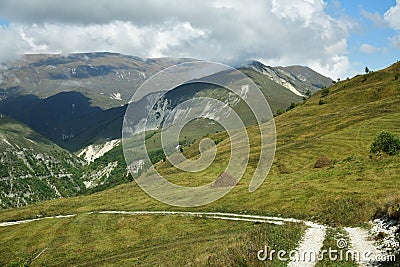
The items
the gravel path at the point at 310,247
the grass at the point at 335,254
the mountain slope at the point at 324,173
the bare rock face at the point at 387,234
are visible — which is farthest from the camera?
the mountain slope at the point at 324,173

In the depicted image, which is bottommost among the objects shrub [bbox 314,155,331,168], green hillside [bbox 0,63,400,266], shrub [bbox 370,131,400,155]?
green hillside [bbox 0,63,400,266]

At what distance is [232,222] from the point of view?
5372cm

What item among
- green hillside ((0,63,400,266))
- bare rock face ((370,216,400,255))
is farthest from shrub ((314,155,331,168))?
bare rock face ((370,216,400,255))

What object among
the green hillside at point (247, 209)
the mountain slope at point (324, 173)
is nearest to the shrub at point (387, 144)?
the green hillside at point (247, 209)

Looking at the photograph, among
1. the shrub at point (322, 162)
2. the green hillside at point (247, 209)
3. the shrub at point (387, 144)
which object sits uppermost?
the shrub at point (387, 144)

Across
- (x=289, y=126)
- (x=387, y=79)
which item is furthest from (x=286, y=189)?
(x=387, y=79)

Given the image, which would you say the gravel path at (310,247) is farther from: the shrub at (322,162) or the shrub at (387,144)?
the shrub at (322,162)

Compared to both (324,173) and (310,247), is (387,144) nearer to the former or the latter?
(324,173)

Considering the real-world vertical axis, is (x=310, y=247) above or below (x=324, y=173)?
below

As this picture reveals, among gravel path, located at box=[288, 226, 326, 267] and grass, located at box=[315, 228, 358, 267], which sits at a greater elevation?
grass, located at box=[315, 228, 358, 267]

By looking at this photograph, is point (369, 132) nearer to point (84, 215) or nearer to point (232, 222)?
point (232, 222)

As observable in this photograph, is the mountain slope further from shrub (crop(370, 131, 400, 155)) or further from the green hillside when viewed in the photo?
shrub (crop(370, 131, 400, 155))

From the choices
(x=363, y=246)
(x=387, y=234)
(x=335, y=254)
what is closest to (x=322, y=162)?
(x=387, y=234)

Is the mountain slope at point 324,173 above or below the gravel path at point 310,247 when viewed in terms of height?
above
